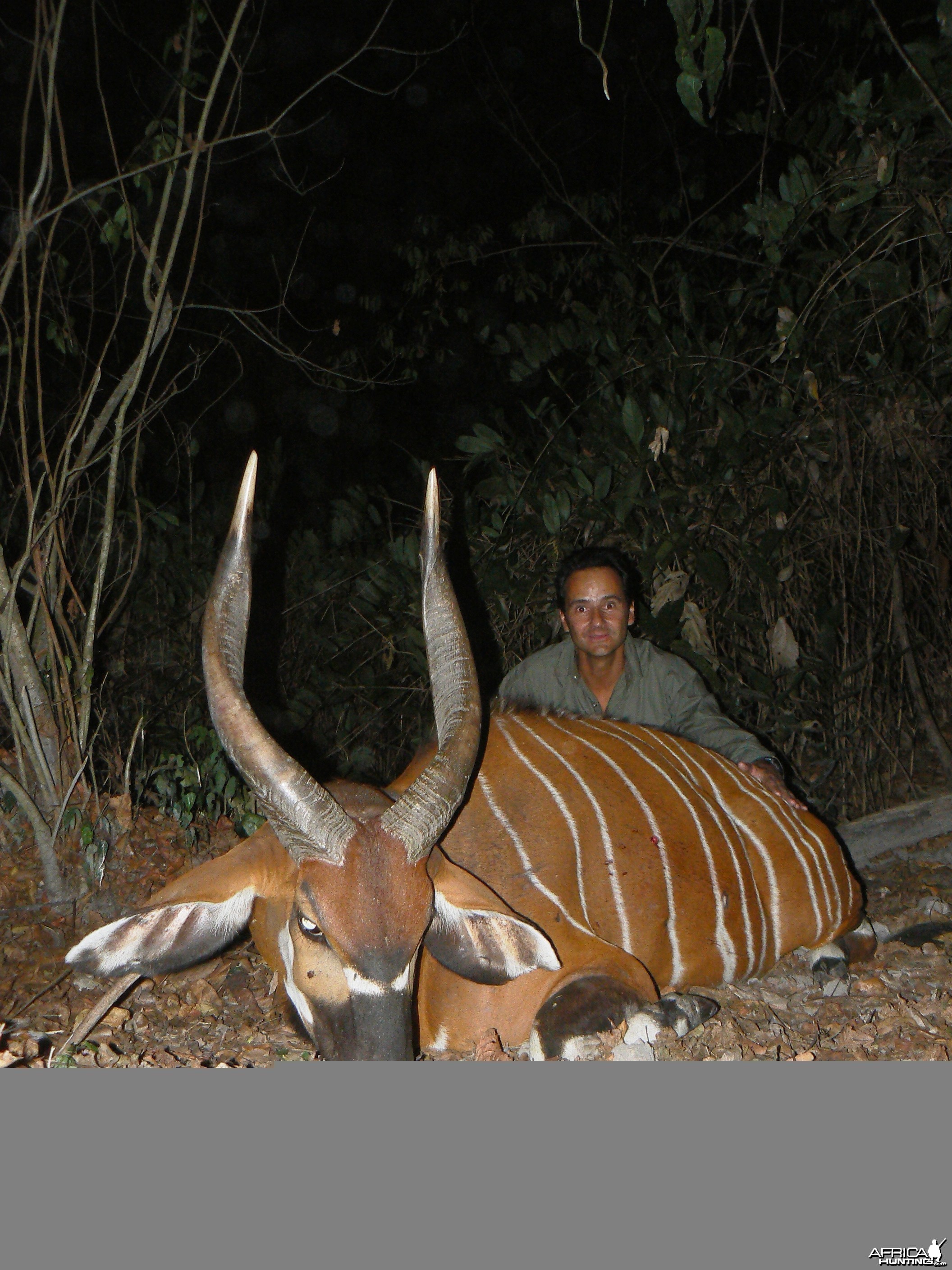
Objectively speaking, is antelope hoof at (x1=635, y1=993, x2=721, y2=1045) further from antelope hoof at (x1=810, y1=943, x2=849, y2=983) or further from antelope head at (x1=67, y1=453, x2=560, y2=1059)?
antelope hoof at (x1=810, y1=943, x2=849, y2=983)


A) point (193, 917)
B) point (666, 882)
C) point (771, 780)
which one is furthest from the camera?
point (771, 780)

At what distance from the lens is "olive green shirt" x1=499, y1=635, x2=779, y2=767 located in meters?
3.94

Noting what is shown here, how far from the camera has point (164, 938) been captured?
94.5 inches

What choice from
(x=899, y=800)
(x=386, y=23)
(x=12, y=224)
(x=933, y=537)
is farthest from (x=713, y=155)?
(x=12, y=224)

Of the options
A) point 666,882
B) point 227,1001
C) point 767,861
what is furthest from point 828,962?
point 227,1001

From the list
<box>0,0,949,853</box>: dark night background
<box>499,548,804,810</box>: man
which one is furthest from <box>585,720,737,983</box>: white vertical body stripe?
<box>0,0,949,853</box>: dark night background

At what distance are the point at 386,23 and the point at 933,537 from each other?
519cm

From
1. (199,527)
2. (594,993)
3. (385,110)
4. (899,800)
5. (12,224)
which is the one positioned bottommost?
(899,800)

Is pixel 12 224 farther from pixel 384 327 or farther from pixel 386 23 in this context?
pixel 386 23

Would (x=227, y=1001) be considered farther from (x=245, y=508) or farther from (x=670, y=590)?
(x=670, y=590)

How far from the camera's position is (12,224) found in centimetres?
341

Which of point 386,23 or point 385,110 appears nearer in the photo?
point 386,23

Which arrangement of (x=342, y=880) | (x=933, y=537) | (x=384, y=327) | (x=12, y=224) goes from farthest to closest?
1. (x=384, y=327)
2. (x=933, y=537)
3. (x=12, y=224)
4. (x=342, y=880)

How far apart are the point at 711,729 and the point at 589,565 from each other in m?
0.75
